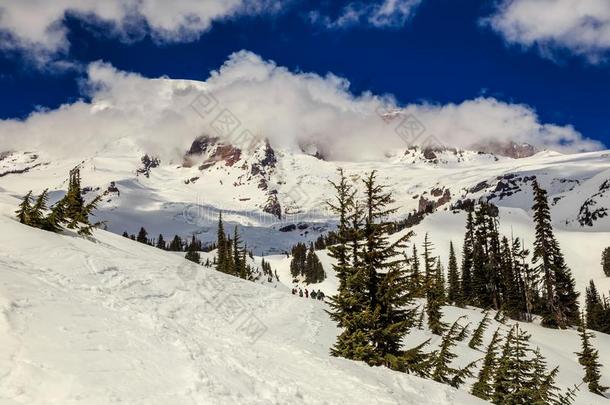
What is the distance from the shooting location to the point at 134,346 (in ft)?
33.2

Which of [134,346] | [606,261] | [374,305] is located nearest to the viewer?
[134,346]

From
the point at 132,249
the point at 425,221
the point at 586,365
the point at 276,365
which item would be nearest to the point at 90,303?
the point at 276,365

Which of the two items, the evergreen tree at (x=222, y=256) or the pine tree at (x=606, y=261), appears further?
the pine tree at (x=606, y=261)

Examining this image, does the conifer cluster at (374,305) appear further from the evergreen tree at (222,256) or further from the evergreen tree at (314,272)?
the evergreen tree at (314,272)

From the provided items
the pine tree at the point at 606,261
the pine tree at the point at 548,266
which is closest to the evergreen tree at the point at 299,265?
the pine tree at the point at 606,261

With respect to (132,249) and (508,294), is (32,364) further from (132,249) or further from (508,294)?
(508,294)

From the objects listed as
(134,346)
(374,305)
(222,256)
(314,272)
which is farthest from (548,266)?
(314,272)

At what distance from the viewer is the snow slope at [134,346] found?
26.3 ft

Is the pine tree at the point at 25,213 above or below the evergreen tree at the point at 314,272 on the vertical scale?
above

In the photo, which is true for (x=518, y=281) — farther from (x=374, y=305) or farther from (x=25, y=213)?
(x=25, y=213)

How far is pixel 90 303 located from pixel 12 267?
257 cm

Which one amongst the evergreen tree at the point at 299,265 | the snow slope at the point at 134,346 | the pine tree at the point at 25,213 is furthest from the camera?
the evergreen tree at the point at 299,265

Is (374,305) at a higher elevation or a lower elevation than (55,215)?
lower

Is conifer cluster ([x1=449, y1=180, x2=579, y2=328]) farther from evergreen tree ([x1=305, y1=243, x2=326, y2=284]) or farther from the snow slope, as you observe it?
evergreen tree ([x1=305, y1=243, x2=326, y2=284])
